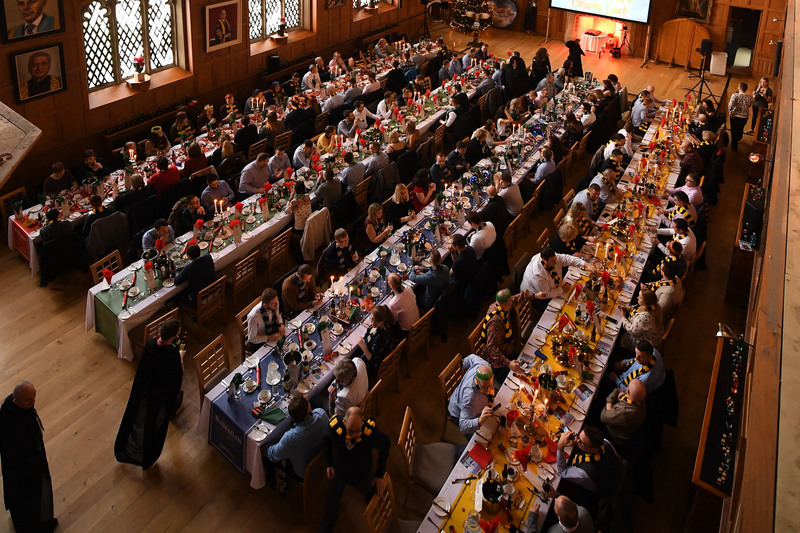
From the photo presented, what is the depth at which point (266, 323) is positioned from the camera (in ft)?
24.5

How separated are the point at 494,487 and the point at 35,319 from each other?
6.77 metres

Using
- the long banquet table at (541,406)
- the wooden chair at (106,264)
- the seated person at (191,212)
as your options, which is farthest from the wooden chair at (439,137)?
the wooden chair at (106,264)

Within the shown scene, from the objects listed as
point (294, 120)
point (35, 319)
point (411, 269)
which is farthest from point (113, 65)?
point (411, 269)

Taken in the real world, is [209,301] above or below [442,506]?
above

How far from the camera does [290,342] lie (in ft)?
24.7

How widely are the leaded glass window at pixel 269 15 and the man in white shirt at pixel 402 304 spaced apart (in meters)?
10.6

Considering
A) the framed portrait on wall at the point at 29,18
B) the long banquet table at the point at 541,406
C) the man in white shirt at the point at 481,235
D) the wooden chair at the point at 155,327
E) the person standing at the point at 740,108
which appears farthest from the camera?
the person standing at the point at 740,108

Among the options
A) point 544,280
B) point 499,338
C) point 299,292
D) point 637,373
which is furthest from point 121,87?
point 637,373

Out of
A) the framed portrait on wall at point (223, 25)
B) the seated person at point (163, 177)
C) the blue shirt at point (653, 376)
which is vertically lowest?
the blue shirt at point (653, 376)

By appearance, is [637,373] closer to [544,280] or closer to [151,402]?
[544,280]

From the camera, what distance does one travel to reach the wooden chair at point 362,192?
10906 mm

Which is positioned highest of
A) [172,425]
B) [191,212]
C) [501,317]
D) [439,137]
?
[439,137]

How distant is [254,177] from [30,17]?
14.8 feet

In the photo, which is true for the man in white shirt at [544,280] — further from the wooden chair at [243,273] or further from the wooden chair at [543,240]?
the wooden chair at [243,273]
